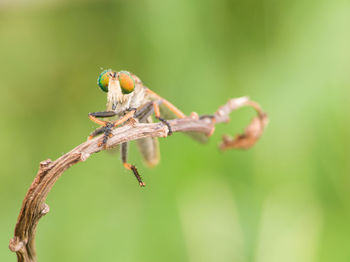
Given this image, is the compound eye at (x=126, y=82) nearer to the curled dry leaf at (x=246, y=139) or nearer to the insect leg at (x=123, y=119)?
the insect leg at (x=123, y=119)

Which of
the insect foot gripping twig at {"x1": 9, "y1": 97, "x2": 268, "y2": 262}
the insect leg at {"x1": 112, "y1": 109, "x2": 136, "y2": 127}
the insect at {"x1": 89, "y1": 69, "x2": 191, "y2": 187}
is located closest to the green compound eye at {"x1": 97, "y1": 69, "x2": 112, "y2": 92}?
the insect at {"x1": 89, "y1": 69, "x2": 191, "y2": 187}

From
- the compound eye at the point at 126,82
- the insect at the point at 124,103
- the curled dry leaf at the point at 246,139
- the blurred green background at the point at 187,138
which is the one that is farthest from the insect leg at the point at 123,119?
the blurred green background at the point at 187,138

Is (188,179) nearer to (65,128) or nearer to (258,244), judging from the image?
(258,244)

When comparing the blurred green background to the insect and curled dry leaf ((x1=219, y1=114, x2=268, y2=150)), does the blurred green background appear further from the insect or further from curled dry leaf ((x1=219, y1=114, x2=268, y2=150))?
the insect

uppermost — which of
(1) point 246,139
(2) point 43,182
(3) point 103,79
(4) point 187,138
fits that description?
(3) point 103,79

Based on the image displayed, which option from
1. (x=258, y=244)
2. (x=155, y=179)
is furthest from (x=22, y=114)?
(x=258, y=244)

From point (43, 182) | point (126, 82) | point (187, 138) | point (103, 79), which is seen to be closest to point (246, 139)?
point (126, 82)

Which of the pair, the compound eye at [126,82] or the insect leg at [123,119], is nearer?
the insect leg at [123,119]

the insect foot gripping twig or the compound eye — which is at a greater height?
Result: the compound eye

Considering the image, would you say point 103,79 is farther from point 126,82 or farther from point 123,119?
point 123,119
